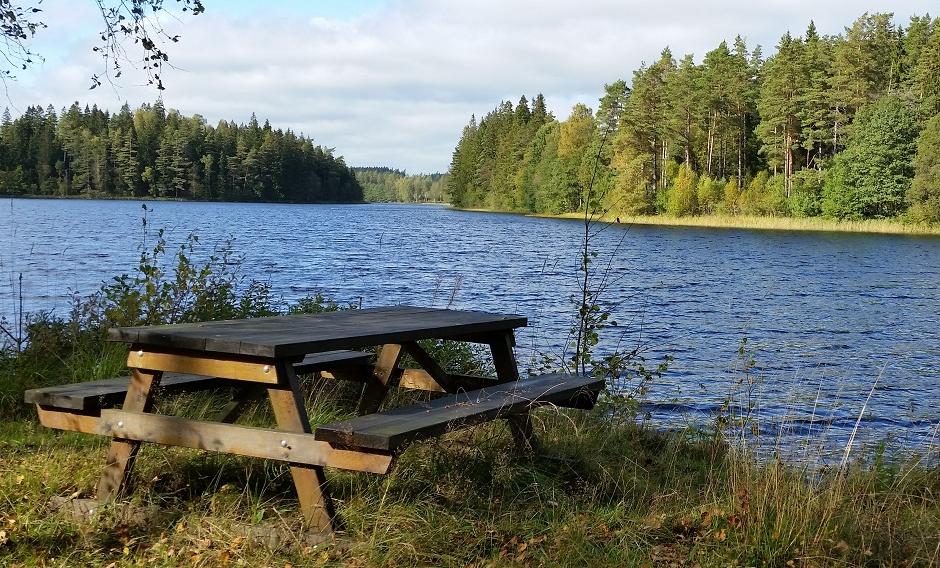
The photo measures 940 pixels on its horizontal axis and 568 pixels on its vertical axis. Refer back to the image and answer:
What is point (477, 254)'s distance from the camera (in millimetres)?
35188

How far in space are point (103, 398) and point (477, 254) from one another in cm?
3108

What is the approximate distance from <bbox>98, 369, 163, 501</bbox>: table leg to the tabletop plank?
0.19 metres

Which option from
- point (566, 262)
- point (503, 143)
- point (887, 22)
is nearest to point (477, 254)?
point (566, 262)

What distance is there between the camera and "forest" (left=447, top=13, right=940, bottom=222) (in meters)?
60.4

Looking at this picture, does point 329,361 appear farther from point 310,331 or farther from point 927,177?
point 927,177

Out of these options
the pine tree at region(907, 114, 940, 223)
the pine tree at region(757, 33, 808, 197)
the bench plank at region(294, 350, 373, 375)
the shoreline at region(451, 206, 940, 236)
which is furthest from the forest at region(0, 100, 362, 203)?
the bench plank at region(294, 350, 373, 375)

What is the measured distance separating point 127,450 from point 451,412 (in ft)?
5.00

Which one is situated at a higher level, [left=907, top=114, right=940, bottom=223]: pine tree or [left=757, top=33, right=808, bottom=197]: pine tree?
[left=757, top=33, right=808, bottom=197]: pine tree

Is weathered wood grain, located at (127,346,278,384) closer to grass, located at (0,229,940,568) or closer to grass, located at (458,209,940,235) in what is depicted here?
grass, located at (0,229,940,568)

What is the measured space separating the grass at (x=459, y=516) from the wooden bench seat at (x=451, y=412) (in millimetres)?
395

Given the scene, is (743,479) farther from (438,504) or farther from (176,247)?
(176,247)

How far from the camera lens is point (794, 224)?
63750 mm

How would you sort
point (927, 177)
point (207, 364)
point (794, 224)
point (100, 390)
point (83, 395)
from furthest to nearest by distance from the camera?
point (794, 224), point (927, 177), point (100, 390), point (83, 395), point (207, 364)

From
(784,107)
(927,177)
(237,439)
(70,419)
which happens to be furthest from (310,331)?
(784,107)
